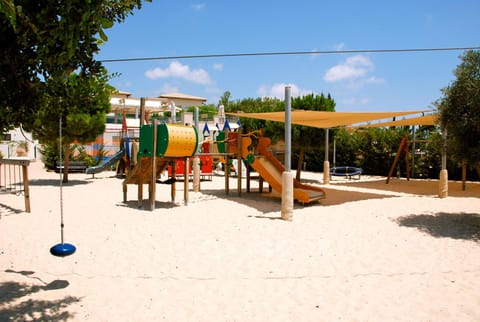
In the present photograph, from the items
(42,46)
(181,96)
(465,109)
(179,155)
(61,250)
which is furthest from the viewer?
(181,96)

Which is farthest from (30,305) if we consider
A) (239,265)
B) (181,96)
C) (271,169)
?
(181,96)

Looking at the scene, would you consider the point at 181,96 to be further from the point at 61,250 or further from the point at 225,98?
the point at 61,250

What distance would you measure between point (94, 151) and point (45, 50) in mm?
25732

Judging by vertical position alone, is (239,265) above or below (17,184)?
below

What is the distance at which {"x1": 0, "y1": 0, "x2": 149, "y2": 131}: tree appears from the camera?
2.54m

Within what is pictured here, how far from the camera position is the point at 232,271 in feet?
15.9

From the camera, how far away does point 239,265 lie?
5.05 m

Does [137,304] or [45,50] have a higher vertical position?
[45,50]

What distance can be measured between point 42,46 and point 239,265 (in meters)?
3.51

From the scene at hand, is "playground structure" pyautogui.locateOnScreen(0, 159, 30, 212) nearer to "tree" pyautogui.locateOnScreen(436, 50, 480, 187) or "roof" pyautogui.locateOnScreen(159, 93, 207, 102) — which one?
"tree" pyautogui.locateOnScreen(436, 50, 480, 187)

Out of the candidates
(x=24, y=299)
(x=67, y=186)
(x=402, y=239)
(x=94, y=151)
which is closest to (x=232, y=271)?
(x=24, y=299)

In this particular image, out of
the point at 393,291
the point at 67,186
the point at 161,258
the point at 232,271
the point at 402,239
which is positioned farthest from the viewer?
the point at 67,186

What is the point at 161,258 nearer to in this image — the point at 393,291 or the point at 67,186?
the point at 393,291

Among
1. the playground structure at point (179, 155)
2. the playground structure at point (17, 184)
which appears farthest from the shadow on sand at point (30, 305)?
the playground structure at point (179, 155)
